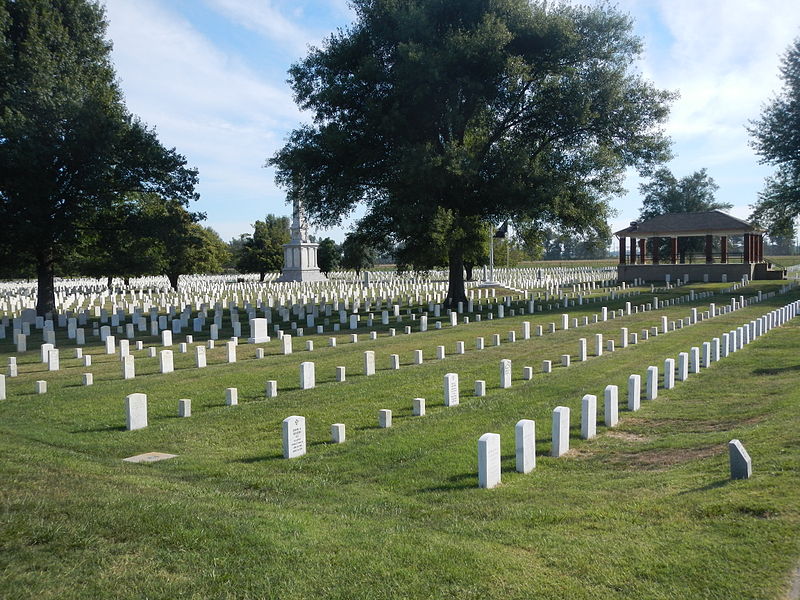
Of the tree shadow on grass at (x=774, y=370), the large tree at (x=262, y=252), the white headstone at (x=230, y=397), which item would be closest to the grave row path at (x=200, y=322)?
the white headstone at (x=230, y=397)

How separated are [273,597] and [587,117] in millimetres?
28812

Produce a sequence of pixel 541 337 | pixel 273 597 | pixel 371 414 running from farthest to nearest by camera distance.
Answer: pixel 541 337 < pixel 371 414 < pixel 273 597

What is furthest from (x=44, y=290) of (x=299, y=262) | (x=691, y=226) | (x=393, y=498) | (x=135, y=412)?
(x=691, y=226)

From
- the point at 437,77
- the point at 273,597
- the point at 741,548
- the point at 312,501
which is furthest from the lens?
the point at 437,77

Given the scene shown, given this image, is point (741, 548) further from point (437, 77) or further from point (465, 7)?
point (465, 7)

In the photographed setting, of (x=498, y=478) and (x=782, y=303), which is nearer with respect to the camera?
(x=498, y=478)

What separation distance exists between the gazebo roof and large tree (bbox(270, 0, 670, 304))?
22908 mm

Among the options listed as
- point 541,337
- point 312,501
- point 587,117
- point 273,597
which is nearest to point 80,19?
point 587,117

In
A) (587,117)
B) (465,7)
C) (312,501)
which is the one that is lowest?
(312,501)

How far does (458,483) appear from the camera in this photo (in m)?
7.88

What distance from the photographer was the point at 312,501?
7352mm

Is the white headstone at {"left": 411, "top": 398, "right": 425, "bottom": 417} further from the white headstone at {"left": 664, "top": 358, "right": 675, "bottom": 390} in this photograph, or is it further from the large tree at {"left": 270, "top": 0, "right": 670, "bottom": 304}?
the large tree at {"left": 270, "top": 0, "right": 670, "bottom": 304}

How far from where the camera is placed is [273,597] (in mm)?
4520

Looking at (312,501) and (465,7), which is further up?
(465,7)
